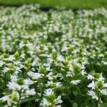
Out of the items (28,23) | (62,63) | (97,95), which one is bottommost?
(97,95)

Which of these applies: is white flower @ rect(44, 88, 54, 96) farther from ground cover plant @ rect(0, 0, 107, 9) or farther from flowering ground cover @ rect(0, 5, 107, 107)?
ground cover plant @ rect(0, 0, 107, 9)

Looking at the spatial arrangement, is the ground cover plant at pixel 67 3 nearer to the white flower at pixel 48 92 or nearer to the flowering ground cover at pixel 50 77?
the flowering ground cover at pixel 50 77

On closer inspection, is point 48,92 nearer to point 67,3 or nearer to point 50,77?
point 50,77

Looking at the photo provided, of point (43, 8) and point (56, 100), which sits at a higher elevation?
point (43, 8)

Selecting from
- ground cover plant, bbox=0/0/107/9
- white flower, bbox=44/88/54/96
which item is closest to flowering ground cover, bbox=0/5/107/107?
white flower, bbox=44/88/54/96

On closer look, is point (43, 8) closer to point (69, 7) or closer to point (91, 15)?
point (69, 7)

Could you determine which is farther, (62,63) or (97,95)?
(62,63)

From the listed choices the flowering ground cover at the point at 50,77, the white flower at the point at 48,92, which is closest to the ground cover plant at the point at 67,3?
the flowering ground cover at the point at 50,77

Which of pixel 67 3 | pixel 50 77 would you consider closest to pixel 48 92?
pixel 50 77

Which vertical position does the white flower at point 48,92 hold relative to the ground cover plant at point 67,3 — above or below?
below

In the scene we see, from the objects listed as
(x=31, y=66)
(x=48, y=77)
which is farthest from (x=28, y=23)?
(x=48, y=77)

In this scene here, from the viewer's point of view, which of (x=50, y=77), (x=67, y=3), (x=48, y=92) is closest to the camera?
(x=48, y=92)
